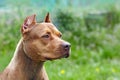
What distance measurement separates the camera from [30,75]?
5.32 metres

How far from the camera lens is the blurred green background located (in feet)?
29.3

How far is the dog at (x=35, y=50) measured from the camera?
16.8 feet

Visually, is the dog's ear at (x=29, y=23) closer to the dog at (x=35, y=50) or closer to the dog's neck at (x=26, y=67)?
the dog at (x=35, y=50)

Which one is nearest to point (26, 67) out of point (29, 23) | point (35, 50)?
point (35, 50)

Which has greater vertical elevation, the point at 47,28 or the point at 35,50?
the point at 47,28

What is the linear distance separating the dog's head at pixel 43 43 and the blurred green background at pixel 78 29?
10.3 feet

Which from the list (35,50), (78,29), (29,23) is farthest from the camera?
(78,29)

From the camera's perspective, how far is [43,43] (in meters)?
5.17

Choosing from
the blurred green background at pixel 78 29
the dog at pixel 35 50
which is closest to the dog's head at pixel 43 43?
the dog at pixel 35 50

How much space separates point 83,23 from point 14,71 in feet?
16.4

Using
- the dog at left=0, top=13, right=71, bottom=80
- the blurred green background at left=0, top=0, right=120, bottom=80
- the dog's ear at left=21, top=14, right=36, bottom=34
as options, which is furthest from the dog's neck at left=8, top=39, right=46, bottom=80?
the blurred green background at left=0, top=0, right=120, bottom=80

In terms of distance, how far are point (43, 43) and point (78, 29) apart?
489cm

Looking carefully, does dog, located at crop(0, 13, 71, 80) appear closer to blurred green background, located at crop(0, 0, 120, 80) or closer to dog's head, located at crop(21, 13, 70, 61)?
dog's head, located at crop(21, 13, 70, 61)

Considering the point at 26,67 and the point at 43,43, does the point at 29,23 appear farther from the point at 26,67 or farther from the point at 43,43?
the point at 26,67
